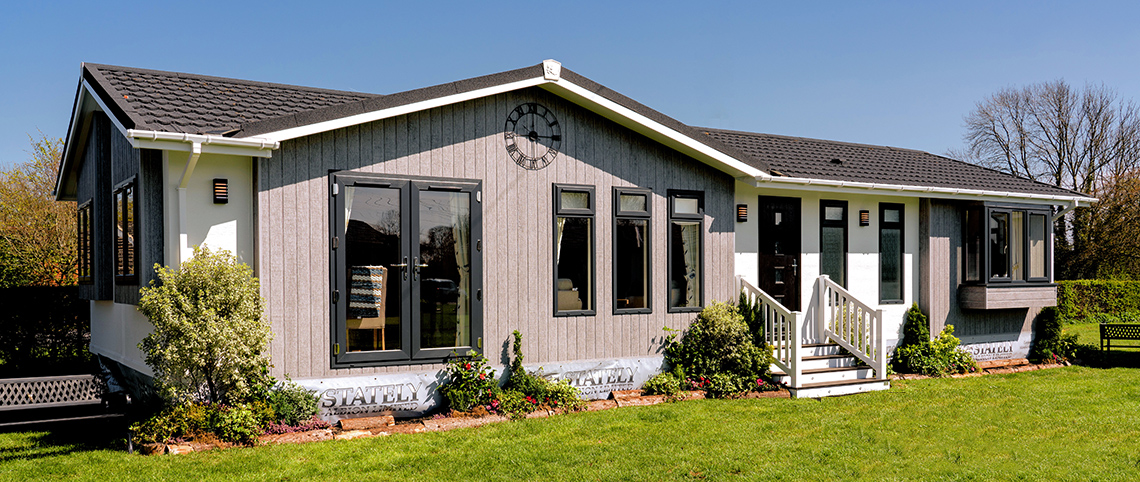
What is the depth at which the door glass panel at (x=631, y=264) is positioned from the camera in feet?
29.8

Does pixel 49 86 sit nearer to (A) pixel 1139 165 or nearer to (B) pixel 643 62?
(B) pixel 643 62

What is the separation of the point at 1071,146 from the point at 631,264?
85.6ft

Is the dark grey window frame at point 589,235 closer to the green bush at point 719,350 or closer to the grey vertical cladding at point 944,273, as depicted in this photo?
the green bush at point 719,350

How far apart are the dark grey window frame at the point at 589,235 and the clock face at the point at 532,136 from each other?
40cm

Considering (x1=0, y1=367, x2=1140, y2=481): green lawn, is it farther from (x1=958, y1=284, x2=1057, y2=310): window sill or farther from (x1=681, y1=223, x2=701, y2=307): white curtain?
(x1=958, y1=284, x2=1057, y2=310): window sill

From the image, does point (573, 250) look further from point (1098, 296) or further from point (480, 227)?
point (1098, 296)

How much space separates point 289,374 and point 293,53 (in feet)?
38.6

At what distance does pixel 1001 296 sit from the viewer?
38.6ft

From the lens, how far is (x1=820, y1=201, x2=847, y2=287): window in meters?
11.1

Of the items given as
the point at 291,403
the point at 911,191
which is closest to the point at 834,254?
the point at 911,191

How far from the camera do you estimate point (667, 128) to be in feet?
29.4

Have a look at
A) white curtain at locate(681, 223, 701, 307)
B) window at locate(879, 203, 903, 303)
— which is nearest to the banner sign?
white curtain at locate(681, 223, 701, 307)

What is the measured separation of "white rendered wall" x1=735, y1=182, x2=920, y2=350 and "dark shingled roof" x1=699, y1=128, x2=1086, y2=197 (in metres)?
0.34

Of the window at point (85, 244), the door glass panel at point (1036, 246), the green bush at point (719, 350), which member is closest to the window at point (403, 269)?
the green bush at point (719, 350)
